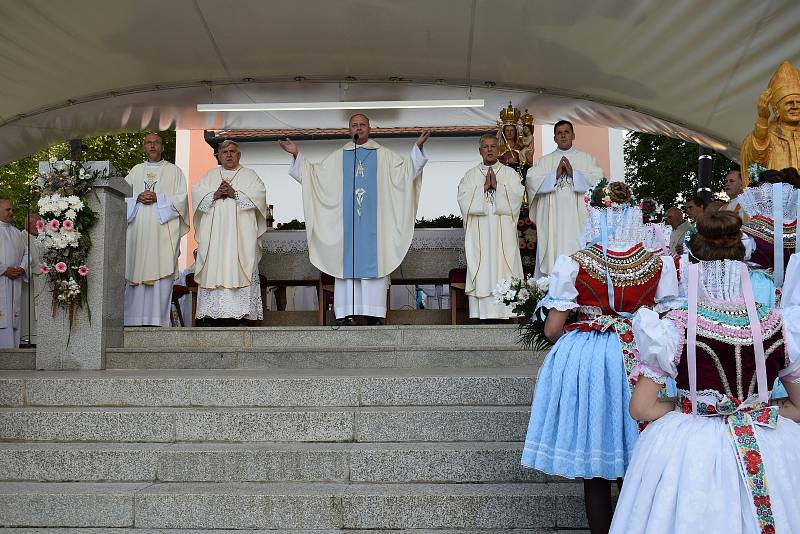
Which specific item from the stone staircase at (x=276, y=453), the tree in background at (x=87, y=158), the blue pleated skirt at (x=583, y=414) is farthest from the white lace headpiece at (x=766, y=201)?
the tree in background at (x=87, y=158)

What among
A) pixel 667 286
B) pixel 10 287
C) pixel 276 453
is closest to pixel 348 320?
pixel 276 453

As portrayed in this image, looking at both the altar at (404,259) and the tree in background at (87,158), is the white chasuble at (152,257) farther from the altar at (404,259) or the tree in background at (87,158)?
the tree in background at (87,158)

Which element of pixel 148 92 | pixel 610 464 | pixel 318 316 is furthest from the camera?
pixel 148 92

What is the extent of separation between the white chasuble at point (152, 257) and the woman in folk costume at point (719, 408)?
769 cm

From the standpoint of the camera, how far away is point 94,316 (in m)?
7.95

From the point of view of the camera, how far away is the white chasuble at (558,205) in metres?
10.2

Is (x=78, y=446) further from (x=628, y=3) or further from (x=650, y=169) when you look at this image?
(x=650, y=169)

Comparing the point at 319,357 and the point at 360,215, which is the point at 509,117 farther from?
the point at 319,357

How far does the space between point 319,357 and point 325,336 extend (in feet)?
2.22

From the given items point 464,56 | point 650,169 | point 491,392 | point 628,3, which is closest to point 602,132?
point 650,169

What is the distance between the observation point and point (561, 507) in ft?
16.8

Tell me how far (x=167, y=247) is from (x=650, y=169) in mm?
12536

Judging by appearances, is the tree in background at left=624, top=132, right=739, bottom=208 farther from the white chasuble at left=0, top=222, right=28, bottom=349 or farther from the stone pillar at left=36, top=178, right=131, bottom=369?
the stone pillar at left=36, top=178, right=131, bottom=369

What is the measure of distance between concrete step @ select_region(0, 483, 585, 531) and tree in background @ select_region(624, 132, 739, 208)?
550 inches
